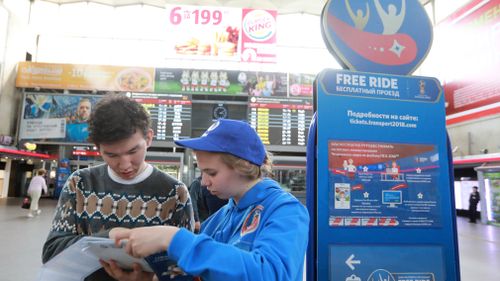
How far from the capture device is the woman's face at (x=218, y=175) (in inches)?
42.5

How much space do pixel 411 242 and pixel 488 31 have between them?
12.2 m

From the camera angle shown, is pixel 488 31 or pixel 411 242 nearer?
pixel 411 242

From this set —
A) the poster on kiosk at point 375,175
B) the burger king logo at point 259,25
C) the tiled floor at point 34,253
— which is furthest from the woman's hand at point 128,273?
the burger king logo at point 259,25

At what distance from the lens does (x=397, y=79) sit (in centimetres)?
225

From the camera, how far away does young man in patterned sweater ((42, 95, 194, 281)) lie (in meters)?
1.26

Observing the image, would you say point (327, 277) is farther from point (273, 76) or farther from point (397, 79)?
point (273, 76)

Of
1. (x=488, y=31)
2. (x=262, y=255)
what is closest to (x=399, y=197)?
(x=262, y=255)

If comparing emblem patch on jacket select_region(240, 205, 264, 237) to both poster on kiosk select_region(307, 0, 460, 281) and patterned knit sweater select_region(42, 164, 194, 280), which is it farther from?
poster on kiosk select_region(307, 0, 460, 281)

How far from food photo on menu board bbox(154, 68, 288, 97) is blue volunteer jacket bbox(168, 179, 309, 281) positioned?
1164 cm

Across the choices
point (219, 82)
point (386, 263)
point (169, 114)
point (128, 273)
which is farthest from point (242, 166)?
point (219, 82)

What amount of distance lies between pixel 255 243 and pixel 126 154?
2.14ft

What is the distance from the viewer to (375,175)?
2.12 meters

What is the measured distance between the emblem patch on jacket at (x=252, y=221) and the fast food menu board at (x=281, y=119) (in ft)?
35.5

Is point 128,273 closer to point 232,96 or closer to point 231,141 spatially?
point 231,141
